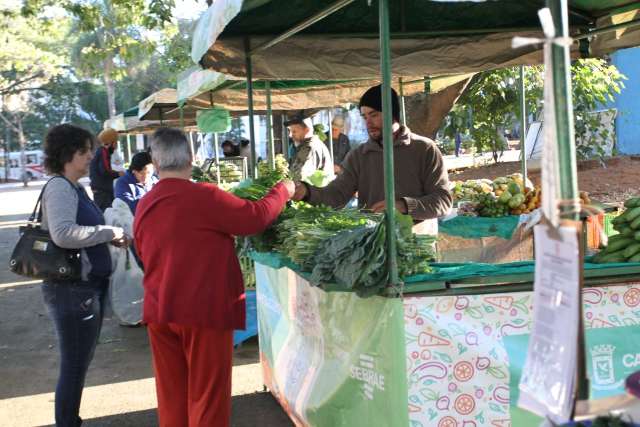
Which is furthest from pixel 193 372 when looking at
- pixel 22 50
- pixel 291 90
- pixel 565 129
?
pixel 22 50

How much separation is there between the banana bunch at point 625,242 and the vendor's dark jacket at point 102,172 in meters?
8.00

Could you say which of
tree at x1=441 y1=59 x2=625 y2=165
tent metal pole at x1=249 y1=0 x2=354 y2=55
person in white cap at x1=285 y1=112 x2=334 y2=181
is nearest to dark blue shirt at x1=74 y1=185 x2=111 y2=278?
tent metal pole at x1=249 y1=0 x2=354 y2=55

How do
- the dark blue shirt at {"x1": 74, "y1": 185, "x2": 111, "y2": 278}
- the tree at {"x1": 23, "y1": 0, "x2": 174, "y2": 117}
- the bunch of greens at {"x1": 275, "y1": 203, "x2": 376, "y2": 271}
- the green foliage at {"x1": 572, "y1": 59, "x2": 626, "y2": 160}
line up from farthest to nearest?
the tree at {"x1": 23, "y1": 0, "x2": 174, "y2": 117} < the green foliage at {"x1": 572, "y1": 59, "x2": 626, "y2": 160} < the dark blue shirt at {"x1": 74, "y1": 185, "x2": 111, "y2": 278} < the bunch of greens at {"x1": 275, "y1": 203, "x2": 376, "y2": 271}

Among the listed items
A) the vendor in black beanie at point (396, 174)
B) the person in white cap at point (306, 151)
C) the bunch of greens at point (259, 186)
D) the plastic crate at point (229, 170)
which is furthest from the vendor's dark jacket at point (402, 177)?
the plastic crate at point (229, 170)

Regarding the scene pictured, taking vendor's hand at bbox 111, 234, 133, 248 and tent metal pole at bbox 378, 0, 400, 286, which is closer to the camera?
tent metal pole at bbox 378, 0, 400, 286

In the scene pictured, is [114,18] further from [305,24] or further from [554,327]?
[554,327]

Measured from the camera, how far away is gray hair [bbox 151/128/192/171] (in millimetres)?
3592

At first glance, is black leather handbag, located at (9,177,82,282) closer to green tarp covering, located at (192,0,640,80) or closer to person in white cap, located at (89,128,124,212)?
green tarp covering, located at (192,0,640,80)

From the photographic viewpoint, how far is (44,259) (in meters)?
4.22

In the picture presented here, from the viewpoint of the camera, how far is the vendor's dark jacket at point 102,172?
33.6 feet

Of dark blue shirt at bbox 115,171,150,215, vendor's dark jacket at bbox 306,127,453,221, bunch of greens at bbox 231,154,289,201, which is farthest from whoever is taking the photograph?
dark blue shirt at bbox 115,171,150,215

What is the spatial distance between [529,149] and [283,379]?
40.5ft

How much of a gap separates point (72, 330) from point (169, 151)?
1432mm

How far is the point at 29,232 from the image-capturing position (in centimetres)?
433
